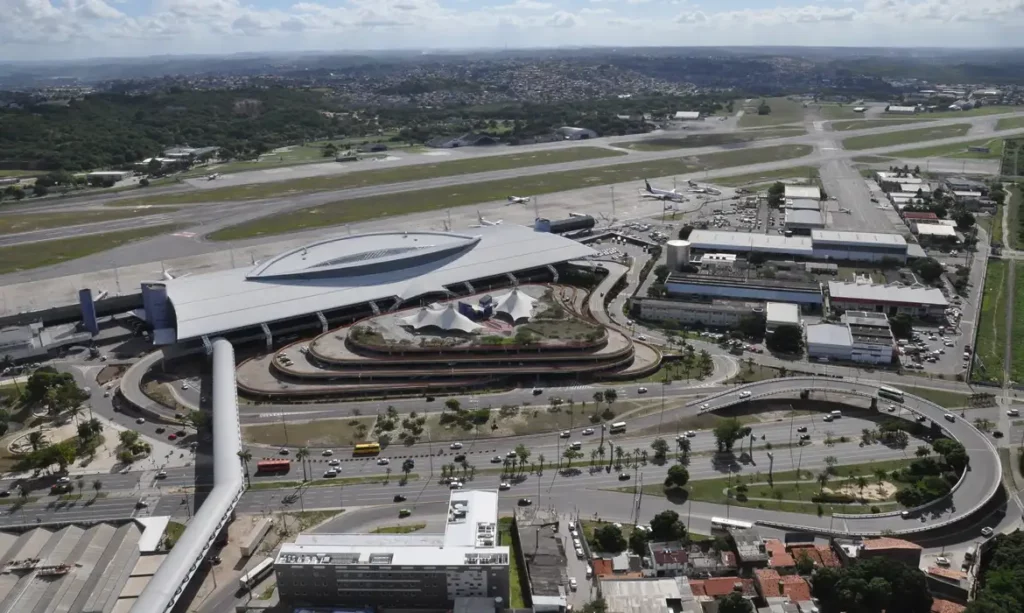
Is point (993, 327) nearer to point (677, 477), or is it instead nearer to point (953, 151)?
point (677, 477)

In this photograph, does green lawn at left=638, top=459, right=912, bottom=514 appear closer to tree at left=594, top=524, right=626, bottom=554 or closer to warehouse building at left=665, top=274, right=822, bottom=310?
tree at left=594, top=524, right=626, bottom=554

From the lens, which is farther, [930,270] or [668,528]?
[930,270]

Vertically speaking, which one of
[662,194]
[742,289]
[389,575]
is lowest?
[389,575]

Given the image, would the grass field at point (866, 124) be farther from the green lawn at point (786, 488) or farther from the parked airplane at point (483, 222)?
the green lawn at point (786, 488)

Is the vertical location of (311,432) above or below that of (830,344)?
below

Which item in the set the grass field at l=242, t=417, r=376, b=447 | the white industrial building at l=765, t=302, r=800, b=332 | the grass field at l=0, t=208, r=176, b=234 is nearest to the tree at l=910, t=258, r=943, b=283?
the white industrial building at l=765, t=302, r=800, b=332

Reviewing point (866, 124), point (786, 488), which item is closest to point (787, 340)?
point (786, 488)

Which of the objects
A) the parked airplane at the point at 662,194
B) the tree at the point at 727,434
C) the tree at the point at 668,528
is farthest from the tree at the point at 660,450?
→ the parked airplane at the point at 662,194
